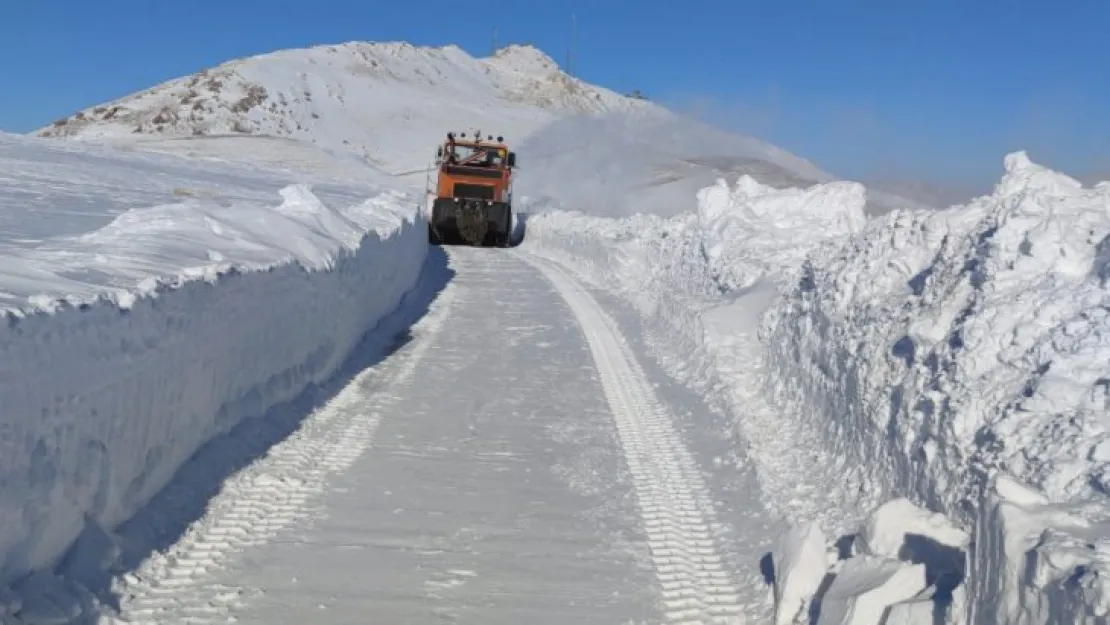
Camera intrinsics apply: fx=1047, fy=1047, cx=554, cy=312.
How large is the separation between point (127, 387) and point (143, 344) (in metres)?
0.33

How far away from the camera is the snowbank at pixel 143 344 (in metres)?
4.44

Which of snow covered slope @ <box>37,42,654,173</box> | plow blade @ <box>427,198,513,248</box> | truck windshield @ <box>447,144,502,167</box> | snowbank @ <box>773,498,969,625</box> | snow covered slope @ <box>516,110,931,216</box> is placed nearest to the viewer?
snowbank @ <box>773,498,969,625</box>

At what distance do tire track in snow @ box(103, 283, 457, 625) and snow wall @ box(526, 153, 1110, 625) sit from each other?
9.49 feet

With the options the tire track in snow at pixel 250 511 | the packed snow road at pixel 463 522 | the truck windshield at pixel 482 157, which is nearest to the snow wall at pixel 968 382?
the packed snow road at pixel 463 522

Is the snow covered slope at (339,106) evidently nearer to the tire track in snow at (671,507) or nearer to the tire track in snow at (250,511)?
the tire track in snow at (671,507)

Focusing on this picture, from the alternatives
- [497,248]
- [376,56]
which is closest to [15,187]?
[497,248]

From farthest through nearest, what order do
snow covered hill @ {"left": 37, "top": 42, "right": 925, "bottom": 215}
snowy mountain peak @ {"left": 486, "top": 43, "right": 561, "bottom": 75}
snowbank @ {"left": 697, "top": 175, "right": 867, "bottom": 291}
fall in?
snowy mountain peak @ {"left": 486, "top": 43, "right": 561, "bottom": 75} < snow covered hill @ {"left": 37, "top": 42, "right": 925, "bottom": 215} < snowbank @ {"left": 697, "top": 175, "right": 867, "bottom": 291}

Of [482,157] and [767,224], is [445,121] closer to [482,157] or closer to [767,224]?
[482,157]

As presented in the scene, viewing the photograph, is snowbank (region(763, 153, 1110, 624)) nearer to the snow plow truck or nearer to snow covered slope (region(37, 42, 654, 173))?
the snow plow truck

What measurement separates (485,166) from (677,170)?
24796 millimetres

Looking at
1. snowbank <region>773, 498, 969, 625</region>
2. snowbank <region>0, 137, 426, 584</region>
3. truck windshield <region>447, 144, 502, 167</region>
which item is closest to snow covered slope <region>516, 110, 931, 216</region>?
truck windshield <region>447, 144, 502, 167</region>

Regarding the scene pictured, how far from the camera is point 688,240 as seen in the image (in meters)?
16.2

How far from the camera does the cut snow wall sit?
4.35m

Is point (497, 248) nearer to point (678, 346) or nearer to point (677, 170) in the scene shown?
point (678, 346)
